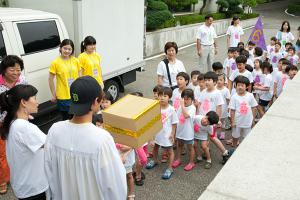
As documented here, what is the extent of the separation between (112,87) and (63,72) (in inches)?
90.8

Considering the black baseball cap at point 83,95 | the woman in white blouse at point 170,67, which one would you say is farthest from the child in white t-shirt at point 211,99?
the black baseball cap at point 83,95

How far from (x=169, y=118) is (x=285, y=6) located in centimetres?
3727

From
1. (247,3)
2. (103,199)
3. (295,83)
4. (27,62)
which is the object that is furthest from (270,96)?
(247,3)

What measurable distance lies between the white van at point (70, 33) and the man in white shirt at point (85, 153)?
3.21 m

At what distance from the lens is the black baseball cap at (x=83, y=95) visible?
7.55 ft

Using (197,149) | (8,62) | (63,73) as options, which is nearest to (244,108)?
(197,149)

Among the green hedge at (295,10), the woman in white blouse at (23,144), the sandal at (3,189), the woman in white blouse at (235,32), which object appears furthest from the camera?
the green hedge at (295,10)

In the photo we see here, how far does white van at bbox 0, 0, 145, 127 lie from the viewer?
5.44 meters

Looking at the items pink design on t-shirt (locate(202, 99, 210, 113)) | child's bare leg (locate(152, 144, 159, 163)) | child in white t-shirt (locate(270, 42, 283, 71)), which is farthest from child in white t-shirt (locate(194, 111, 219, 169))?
child in white t-shirt (locate(270, 42, 283, 71))

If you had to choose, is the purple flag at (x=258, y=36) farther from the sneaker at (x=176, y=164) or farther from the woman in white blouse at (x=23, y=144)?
the woman in white blouse at (x=23, y=144)

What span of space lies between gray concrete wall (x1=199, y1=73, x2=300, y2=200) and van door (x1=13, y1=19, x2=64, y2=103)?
354cm

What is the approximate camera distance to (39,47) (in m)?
5.71

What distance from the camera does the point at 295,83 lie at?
5207mm

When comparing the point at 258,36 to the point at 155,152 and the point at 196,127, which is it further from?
the point at 155,152
